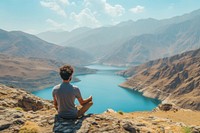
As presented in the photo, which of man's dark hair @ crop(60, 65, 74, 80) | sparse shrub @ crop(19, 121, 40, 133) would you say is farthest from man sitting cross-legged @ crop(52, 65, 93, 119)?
sparse shrub @ crop(19, 121, 40, 133)

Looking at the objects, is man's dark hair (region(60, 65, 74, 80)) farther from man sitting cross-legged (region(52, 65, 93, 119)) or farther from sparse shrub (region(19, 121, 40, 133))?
sparse shrub (region(19, 121, 40, 133))

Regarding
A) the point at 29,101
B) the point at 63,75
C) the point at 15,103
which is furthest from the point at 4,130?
the point at 29,101

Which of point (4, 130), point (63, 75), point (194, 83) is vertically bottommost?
point (4, 130)

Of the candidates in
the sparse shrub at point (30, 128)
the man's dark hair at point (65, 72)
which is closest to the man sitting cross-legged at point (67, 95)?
the man's dark hair at point (65, 72)

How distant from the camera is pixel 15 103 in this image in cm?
2055

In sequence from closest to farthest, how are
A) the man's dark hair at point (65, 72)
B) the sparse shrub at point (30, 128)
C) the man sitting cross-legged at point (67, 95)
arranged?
the sparse shrub at point (30, 128) < the man's dark hair at point (65, 72) < the man sitting cross-legged at point (67, 95)

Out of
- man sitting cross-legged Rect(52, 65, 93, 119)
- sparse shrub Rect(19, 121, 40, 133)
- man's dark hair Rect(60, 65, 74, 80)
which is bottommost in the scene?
sparse shrub Rect(19, 121, 40, 133)

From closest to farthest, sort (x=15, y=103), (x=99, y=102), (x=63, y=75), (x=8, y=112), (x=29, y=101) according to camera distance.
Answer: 1. (x=63, y=75)
2. (x=8, y=112)
3. (x=15, y=103)
4. (x=29, y=101)
5. (x=99, y=102)

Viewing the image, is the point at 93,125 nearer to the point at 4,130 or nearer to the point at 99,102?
the point at 4,130

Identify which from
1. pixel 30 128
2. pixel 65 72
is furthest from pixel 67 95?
pixel 30 128

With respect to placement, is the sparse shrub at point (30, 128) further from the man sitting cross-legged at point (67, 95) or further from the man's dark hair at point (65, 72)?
the man's dark hair at point (65, 72)

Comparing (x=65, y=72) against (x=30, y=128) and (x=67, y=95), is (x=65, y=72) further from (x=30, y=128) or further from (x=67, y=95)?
(x=30, y=128)

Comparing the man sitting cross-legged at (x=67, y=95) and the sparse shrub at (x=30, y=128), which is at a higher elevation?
the man sitting cross-legged at (x=67, y=95)

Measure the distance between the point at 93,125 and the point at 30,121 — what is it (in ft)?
9.86
